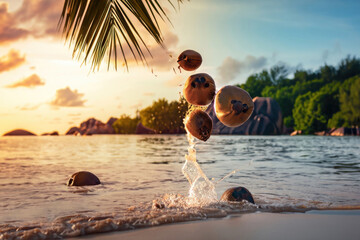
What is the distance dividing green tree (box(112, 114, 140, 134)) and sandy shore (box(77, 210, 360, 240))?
5134 inches

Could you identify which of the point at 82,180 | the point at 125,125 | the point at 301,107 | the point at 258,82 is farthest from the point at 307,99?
the point at 82,180

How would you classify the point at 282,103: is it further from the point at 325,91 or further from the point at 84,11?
the point at 84,11

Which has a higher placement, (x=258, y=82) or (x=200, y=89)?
(x=258, y=82)

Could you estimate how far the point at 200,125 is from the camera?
4.48 meters

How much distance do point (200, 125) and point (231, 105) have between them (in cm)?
40

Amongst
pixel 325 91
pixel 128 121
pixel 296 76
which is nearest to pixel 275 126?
pixel 325 91

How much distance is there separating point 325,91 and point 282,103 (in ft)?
42.4

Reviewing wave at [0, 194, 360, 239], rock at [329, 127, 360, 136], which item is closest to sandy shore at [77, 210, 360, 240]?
wave at [0, 194, 360, 239]

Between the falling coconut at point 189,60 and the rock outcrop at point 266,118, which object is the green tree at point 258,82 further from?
the falling coconut at point 189,60

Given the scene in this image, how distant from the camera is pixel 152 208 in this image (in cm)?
703

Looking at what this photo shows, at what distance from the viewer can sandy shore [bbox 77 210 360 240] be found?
4871 millimetres

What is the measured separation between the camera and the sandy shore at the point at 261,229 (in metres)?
4.87

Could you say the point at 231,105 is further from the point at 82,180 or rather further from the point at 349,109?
the point at 349,109

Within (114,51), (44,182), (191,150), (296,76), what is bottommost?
(44,182)
